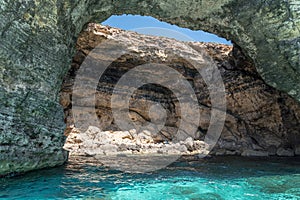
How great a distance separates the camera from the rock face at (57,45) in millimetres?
6609

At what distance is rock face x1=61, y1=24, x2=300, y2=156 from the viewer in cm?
1552

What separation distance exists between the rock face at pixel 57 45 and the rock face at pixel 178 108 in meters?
5.09

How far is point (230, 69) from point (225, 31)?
7.01 metres

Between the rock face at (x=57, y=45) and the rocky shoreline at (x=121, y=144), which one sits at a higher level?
the rock face at (x=57, y=45)

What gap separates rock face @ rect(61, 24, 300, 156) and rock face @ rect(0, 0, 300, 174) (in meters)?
5.09

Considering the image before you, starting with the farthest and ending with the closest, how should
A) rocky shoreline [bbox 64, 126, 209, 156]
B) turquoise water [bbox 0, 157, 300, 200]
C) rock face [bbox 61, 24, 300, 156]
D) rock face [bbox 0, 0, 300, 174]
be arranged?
rock face [bbox 61, 24, 300, 156] < rocky shoreline [bbox 64, 126, 209, 156] < rock face [bbox 0, 0, 300, 174] < turquoise water [bbox 0, 157, 300, 200]

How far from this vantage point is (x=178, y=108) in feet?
65.1

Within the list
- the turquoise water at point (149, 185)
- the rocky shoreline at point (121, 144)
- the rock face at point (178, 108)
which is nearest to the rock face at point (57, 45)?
the turquoise water at point (149, 185)

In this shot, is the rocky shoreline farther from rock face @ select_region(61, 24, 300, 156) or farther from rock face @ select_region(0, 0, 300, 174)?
rock face @ select_region(0, 0, 300, 174)

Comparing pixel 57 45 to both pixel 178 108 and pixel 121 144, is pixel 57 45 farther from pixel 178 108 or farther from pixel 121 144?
pixel 178 108

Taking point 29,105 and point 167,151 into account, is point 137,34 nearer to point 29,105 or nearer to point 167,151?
point 167,151

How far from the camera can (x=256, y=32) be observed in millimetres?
9172

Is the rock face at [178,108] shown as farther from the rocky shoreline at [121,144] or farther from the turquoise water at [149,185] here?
the turquoise water at [149,185]

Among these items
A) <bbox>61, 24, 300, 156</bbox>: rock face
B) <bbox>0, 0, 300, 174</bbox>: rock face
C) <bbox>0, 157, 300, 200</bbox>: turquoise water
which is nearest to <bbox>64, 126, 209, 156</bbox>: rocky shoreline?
<bbox>61, 24, 300, 156</bbox>: rock face
